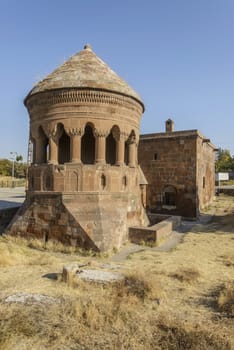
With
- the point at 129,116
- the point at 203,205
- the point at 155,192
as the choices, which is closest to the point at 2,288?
the point at 129,116

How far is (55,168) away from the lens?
9930mm

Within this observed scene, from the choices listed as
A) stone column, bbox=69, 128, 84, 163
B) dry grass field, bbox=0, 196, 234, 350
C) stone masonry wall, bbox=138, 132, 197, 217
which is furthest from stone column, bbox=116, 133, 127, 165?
stone masonry wall, bbox=138, 132, 197, 217

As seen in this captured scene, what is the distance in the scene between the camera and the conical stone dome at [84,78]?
9.94 meters

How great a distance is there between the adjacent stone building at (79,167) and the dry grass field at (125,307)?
1.60 metres

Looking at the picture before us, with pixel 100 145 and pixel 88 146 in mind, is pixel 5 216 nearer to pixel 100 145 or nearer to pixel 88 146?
pixel 88 146

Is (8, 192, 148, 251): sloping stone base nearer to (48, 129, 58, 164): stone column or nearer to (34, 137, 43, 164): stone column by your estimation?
(48, 129, 58, 164): stone column

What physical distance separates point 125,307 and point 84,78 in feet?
27.1

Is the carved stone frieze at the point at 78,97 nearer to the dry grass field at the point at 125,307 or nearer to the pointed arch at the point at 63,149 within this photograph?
the pointed arch at the point at 63,149

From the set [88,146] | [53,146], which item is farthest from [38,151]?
[88,146]

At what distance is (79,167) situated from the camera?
9.84 m

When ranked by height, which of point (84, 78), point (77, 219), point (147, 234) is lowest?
point (147, 234)

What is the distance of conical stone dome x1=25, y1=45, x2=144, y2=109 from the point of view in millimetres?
9938

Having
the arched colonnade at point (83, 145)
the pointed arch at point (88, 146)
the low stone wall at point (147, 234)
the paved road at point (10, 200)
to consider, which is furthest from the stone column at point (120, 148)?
the paved road at point (10, 200)

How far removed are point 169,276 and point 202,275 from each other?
0.88 meters
